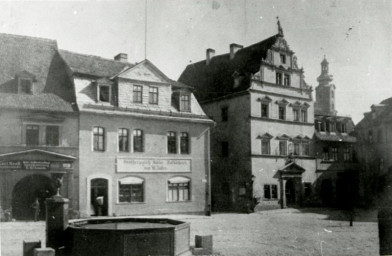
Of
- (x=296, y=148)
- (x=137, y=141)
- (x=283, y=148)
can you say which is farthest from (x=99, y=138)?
(x=296, y=148)

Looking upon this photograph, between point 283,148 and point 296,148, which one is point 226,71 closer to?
point 283,148

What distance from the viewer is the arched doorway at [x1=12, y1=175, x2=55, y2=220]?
1020 inches

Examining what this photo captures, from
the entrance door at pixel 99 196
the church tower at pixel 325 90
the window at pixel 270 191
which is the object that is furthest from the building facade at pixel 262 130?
the church tower at pixel 325 90

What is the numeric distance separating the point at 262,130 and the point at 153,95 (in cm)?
1112

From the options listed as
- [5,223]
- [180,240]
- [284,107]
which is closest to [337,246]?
[180,240]

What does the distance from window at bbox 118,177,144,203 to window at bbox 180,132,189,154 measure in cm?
394

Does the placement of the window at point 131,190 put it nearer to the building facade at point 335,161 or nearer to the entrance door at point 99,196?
the entrance door at point 99,196

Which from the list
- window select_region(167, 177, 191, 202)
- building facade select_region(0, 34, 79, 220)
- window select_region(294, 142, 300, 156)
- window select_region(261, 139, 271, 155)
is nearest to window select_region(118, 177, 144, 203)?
window select_region(167, 177, 191, 202)

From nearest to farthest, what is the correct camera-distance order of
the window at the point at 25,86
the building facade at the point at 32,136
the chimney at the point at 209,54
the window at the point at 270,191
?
the building facade at the point at 32,136 → the window at the point at 25,86 → the window at the point at 270,191 → the chimney at the point at 209,54

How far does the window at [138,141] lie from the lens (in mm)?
30078

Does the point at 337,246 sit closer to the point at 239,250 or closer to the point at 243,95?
the point at 239,250

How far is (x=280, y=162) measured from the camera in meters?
39.1

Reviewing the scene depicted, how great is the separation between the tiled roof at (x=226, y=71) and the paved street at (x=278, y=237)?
15.5 metres

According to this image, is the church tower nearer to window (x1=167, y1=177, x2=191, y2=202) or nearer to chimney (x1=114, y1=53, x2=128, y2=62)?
chimney (x1=114, y1=53, x2=128, y2=62)
